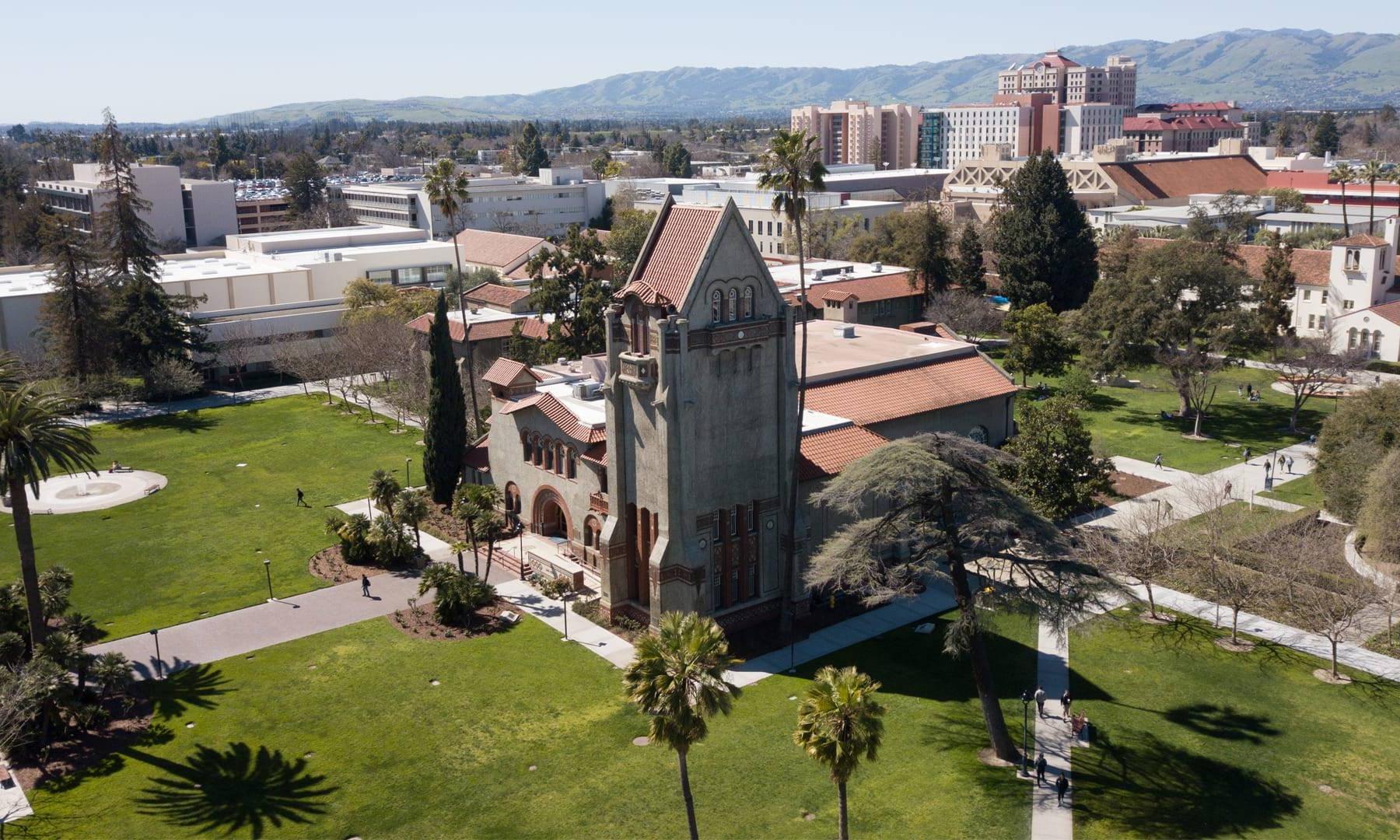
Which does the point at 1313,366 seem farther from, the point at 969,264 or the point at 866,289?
the point at 969,264

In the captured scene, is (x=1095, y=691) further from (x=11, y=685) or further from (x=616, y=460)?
(x=11, y=685)

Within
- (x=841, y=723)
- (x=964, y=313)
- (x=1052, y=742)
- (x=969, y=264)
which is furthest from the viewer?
(x=969, y=264)

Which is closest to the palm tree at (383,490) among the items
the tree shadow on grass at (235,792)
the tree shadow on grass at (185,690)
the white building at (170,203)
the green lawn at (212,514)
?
the green lawn at (212,514)

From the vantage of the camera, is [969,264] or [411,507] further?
[969,264]

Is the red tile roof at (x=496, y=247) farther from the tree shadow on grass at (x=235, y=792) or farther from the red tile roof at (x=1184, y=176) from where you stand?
the red tile roof at (x=1184, y=176)

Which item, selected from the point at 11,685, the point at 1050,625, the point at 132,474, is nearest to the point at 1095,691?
the point at 1050,625

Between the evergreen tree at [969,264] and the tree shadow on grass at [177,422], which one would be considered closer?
the tree shadow on grass at [177,422]

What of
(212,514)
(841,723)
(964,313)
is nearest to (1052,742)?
(841,723)
